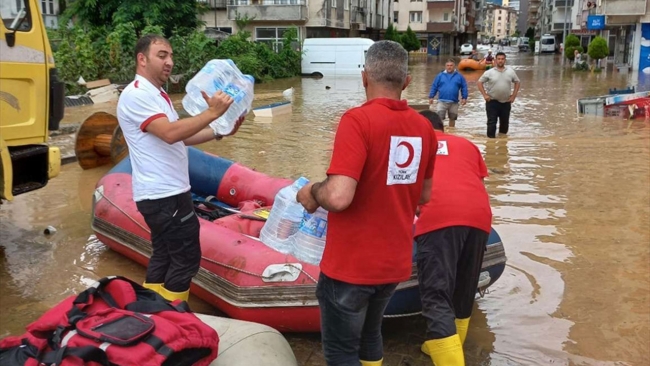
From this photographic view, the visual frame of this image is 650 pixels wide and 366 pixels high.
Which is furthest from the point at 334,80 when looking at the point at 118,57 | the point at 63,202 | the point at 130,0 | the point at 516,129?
the point at 63,202

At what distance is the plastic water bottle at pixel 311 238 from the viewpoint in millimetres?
3807

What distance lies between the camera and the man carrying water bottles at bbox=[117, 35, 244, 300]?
3.52m

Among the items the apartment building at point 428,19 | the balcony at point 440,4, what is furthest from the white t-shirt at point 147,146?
the balcony at point 440,4

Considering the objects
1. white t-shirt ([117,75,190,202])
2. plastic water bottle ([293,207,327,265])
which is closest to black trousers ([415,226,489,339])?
plastic water bottle ([293,207,327,265])

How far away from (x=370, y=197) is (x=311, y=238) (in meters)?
1.43

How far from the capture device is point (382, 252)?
272 centimetres

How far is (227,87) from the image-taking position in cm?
403

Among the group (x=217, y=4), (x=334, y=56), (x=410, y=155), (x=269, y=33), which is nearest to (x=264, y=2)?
(x=269, y=33)

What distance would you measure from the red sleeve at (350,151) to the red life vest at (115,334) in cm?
98

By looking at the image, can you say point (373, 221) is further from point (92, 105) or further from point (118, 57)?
point (118, 57)

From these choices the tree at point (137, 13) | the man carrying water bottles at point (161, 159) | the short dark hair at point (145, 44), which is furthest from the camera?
the tree at point (137, 13)

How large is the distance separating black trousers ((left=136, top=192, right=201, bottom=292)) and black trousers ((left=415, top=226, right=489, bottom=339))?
135 cm

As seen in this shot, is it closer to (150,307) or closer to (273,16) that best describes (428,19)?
(273,16)

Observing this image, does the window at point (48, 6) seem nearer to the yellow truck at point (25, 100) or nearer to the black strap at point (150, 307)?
the yellow truck at point (25, 100)
